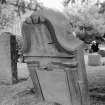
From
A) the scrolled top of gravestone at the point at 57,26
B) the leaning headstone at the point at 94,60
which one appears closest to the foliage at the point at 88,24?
the leaning headstone at the point at 94,60

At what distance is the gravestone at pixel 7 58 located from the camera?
268 inches

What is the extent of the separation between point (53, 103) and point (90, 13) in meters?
23.3

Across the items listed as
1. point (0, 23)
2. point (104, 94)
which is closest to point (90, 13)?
point (0, 23)

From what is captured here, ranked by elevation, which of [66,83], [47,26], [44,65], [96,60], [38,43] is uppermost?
[47,26]

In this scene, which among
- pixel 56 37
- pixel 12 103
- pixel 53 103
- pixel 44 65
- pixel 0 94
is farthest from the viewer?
pixel 0 94

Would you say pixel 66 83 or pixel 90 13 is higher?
pixel 90 13

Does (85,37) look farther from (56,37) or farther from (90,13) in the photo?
(56,37)

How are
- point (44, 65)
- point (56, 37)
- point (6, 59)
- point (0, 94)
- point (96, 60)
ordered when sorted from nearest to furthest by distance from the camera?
1. point (56, 37)
2. point (44, 65)
3. point (0, 94)
4. point (6, 59)
5. point (96, 60)

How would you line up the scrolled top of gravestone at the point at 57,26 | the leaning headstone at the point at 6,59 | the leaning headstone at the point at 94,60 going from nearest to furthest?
the scrolled top of gravestone at the point at 57,26
the leaning headstone at the point at 6,59
the leaning headstone at the point at 94,60

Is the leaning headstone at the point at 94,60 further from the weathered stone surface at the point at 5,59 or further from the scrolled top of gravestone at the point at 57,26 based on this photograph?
the scrolled top of gravestone at the point at 57,26

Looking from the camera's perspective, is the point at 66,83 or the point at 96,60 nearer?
the point at 66,83

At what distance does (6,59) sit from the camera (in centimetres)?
688

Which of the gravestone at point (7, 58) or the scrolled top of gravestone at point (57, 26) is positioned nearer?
the scrolled top of gravestone at point (57, 26)

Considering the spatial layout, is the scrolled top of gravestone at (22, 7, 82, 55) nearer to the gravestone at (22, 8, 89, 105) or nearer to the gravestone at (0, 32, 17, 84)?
the gravestone at (22, 8, 89, 105)
